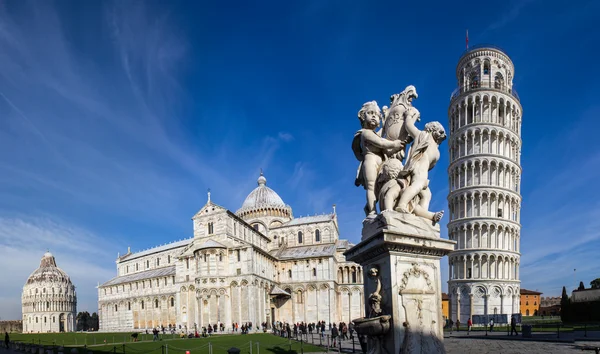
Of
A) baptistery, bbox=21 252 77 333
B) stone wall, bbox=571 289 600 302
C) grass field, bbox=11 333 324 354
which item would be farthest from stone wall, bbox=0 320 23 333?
stone wall, bbox=571 289 600 302

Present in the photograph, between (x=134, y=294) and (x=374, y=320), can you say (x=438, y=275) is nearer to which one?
(x=374, y=320)

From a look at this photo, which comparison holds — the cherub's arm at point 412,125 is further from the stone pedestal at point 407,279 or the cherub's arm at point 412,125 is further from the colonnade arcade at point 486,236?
the colonnade arcade at point 486,236

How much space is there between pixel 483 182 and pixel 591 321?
857 inches

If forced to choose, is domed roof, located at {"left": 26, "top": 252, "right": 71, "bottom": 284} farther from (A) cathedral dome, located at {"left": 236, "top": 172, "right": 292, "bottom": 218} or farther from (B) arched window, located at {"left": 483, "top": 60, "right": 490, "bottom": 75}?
(B) arched window, located at {"left": 483, "top": 60, "right": 490, "bottom": 75}

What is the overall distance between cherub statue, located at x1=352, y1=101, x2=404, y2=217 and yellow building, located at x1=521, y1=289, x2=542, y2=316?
5105 inches

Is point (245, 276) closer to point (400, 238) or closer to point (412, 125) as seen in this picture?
point (412, 125)

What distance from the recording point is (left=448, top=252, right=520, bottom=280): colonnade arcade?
59.3 m

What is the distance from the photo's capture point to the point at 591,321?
48.6 meters

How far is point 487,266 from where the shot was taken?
59.5 metres

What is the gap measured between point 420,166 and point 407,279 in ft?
5.25

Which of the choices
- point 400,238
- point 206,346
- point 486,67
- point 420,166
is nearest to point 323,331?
point 206,346

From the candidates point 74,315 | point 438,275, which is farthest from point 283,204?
point 74,315

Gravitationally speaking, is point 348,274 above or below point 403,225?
below

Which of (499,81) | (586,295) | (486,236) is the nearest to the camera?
(586,295)
